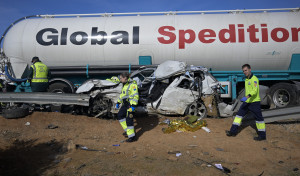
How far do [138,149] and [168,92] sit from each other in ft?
8.46

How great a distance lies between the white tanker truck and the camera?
8.30 metres

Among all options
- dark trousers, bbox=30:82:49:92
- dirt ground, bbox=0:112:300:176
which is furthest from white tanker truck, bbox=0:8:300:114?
dirt ground, bbox=0:112:300:176

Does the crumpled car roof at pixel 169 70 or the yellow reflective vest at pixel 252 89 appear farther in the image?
the crumpled car roof at pixel 169 70

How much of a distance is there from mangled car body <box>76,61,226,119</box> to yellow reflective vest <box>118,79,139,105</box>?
4.84 feet

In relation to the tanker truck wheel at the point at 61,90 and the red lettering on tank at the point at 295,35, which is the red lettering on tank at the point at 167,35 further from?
the red lettering on tank at the point at 295,35

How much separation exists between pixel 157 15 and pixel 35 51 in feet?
15.5

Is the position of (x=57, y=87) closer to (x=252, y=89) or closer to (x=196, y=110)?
(x=196, y=110)

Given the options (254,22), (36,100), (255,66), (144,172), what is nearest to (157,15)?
(254,22)

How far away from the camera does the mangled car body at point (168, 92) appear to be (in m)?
7.02

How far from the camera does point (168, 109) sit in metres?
7.02

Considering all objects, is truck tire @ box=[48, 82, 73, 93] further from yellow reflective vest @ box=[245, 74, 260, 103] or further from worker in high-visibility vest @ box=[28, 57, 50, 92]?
yellow reflective vest @ box=[245, 74, 260, 103]

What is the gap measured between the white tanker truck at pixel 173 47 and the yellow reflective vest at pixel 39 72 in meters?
0.87

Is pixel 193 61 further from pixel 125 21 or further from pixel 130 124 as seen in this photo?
pixel 130 124

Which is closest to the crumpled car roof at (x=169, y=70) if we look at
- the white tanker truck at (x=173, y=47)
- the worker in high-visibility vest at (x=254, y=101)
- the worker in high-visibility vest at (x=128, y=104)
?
the white tanker truck at (x=173, y=47)
